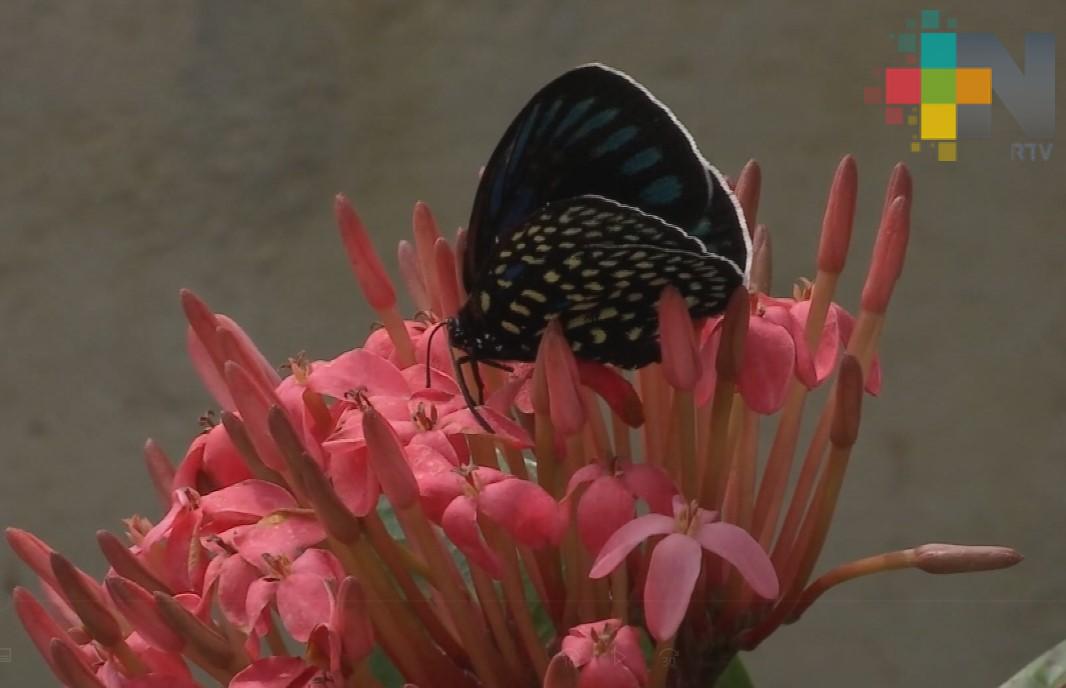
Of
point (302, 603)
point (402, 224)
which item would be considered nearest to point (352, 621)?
point (302, 603)

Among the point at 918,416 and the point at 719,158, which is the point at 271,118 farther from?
the point at 918,416

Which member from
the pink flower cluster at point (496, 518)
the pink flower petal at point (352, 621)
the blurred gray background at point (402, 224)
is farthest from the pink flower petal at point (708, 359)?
the blurred gray background at point (402, 224)

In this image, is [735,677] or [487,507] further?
[735,677]

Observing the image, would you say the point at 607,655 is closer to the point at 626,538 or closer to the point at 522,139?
the point at 626,538

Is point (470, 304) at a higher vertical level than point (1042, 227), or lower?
higher

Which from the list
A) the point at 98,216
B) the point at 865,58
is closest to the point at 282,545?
the point at 865,58

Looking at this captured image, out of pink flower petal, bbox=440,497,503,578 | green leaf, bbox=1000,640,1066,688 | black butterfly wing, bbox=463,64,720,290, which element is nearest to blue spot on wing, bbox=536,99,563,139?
black butterfly wing, bbox=463,64,720,290

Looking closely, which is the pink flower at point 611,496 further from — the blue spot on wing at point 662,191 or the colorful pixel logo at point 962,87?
the colorful pixel logo at point 962,87

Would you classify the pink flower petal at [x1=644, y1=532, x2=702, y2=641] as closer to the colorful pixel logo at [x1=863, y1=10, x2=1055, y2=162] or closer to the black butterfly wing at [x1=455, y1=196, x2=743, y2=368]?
the black butterfly wing at [x1=455, y1=196, x2=743, y2=368]
